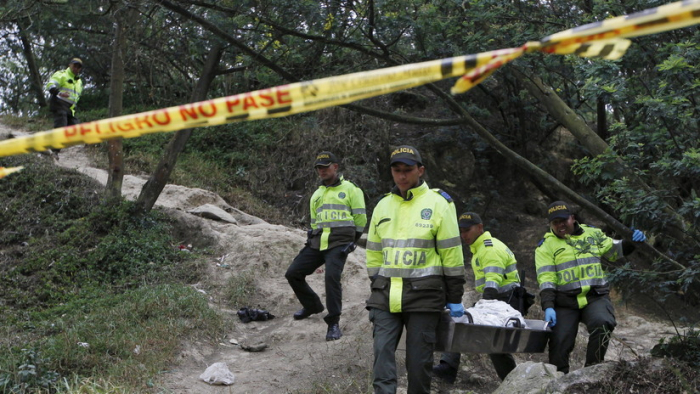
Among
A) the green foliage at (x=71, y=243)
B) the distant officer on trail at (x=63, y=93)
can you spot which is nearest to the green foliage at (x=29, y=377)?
the green foliage at (x=71, y=243)

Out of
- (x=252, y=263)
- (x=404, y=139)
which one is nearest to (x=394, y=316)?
(x=252, y=263)

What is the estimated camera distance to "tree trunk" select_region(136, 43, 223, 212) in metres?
10.7

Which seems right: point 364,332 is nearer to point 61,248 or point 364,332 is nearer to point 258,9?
point 258,9

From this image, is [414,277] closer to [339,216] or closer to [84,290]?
[339,216]

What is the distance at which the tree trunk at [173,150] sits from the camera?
1067 cm

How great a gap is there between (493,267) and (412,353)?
222 cm

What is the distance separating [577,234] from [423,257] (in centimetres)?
237

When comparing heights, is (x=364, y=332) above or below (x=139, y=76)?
below

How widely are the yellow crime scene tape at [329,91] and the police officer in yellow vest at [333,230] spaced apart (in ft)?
15.0

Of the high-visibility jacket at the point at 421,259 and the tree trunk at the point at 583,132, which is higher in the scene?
the tree trunk at the point at 583,132

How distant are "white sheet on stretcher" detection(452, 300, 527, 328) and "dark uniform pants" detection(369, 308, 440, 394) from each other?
41.7 inches

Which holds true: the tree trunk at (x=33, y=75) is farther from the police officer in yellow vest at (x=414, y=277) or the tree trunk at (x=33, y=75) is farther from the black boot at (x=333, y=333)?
the police officer in yellow vest at (x=414, y=277)

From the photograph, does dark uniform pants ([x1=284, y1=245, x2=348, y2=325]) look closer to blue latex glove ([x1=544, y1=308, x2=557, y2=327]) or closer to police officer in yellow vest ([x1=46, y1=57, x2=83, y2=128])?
blue latex glove ([x1=544, y1=308, x2=557, y2=327])

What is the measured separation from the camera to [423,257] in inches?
197
